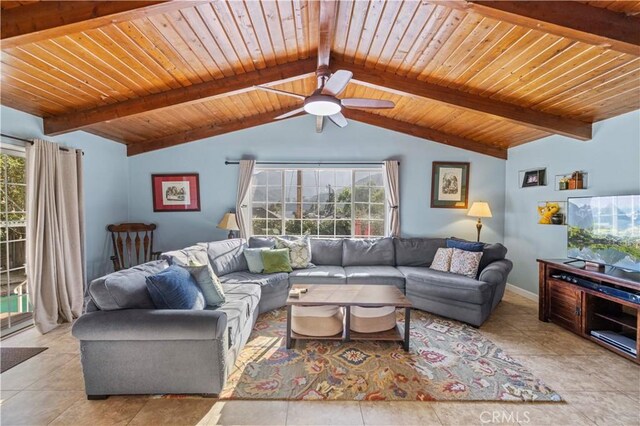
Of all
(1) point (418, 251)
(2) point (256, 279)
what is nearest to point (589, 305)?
(1) point (418, 251)

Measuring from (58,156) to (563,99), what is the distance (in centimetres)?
574

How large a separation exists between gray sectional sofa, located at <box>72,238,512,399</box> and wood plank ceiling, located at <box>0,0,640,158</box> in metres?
1.85

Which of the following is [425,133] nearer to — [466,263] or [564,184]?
[564,184]

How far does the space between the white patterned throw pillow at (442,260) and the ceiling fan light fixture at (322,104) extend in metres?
2.62

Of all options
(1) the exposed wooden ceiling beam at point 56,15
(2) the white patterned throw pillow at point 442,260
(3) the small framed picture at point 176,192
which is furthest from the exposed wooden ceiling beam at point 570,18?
(3) the small framed picture at point 176,192

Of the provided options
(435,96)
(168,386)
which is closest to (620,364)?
(435,96)

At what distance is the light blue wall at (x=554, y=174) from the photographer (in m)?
3.03

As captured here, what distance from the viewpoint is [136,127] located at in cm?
420

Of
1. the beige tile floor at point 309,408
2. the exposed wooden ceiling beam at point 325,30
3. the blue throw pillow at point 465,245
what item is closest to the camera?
the beige tile floor at point 309,408

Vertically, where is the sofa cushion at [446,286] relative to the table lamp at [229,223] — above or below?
below

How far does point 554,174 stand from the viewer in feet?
13.0

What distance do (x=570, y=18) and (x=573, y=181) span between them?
2.41m

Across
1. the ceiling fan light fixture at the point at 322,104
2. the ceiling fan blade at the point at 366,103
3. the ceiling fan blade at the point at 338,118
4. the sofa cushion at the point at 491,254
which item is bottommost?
the sofa cushion at the point at 491,254

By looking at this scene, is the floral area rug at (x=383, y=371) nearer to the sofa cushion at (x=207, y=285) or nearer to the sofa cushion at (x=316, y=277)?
the sofa cushion at (x=207, y=285)
